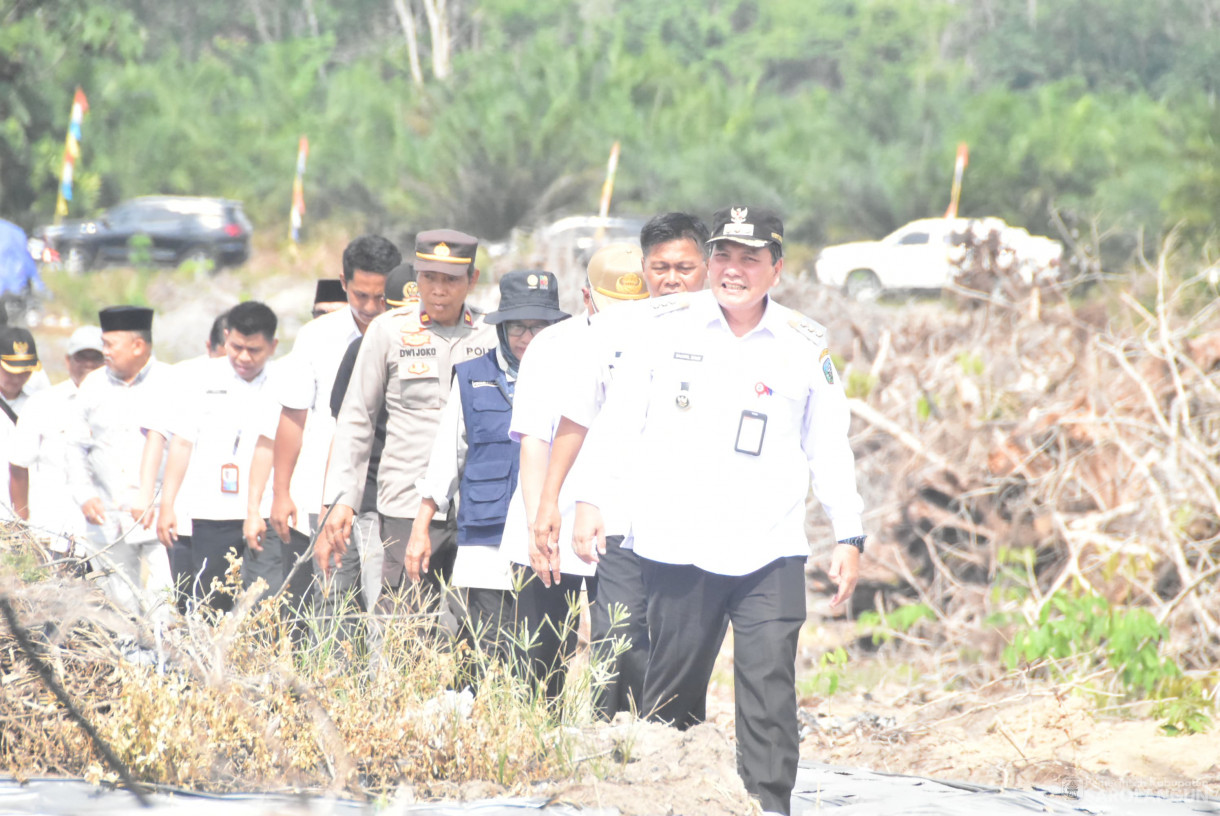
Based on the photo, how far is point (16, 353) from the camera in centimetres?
790

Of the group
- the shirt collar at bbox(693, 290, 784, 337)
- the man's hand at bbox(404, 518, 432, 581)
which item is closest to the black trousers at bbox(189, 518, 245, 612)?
the man's hand at bbox(404, 518, 432, 581)

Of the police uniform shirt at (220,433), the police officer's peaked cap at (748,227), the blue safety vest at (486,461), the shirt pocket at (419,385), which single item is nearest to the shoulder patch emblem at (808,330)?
the police officer's peaked cap at (748,227)

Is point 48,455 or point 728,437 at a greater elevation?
point 728,437

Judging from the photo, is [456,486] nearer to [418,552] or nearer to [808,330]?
[418,552]

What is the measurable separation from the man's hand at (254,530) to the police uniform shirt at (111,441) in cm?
76

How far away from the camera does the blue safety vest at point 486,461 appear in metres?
5.50

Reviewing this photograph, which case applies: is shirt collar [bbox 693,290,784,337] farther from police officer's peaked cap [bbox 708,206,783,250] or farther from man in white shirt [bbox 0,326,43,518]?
man in white shirt [bbox 0,326,43,518]

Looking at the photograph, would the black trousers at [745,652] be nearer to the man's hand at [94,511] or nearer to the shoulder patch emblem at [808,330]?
the shoulder patch emblem at [808,330]

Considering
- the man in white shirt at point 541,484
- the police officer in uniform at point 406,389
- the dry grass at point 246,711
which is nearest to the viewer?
the dry grass at point 246,711

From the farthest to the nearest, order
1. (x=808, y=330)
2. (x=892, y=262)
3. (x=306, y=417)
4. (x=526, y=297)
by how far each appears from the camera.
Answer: (x=892, y=262)
(x=306, y=417)
(x=526, y=297)
(x=808, y=330)

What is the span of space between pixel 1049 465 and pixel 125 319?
5273 mm

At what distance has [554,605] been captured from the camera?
534cm

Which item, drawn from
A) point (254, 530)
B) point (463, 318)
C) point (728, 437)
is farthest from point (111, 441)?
point (728, 437)

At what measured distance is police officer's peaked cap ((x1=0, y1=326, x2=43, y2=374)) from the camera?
7.88 metres
